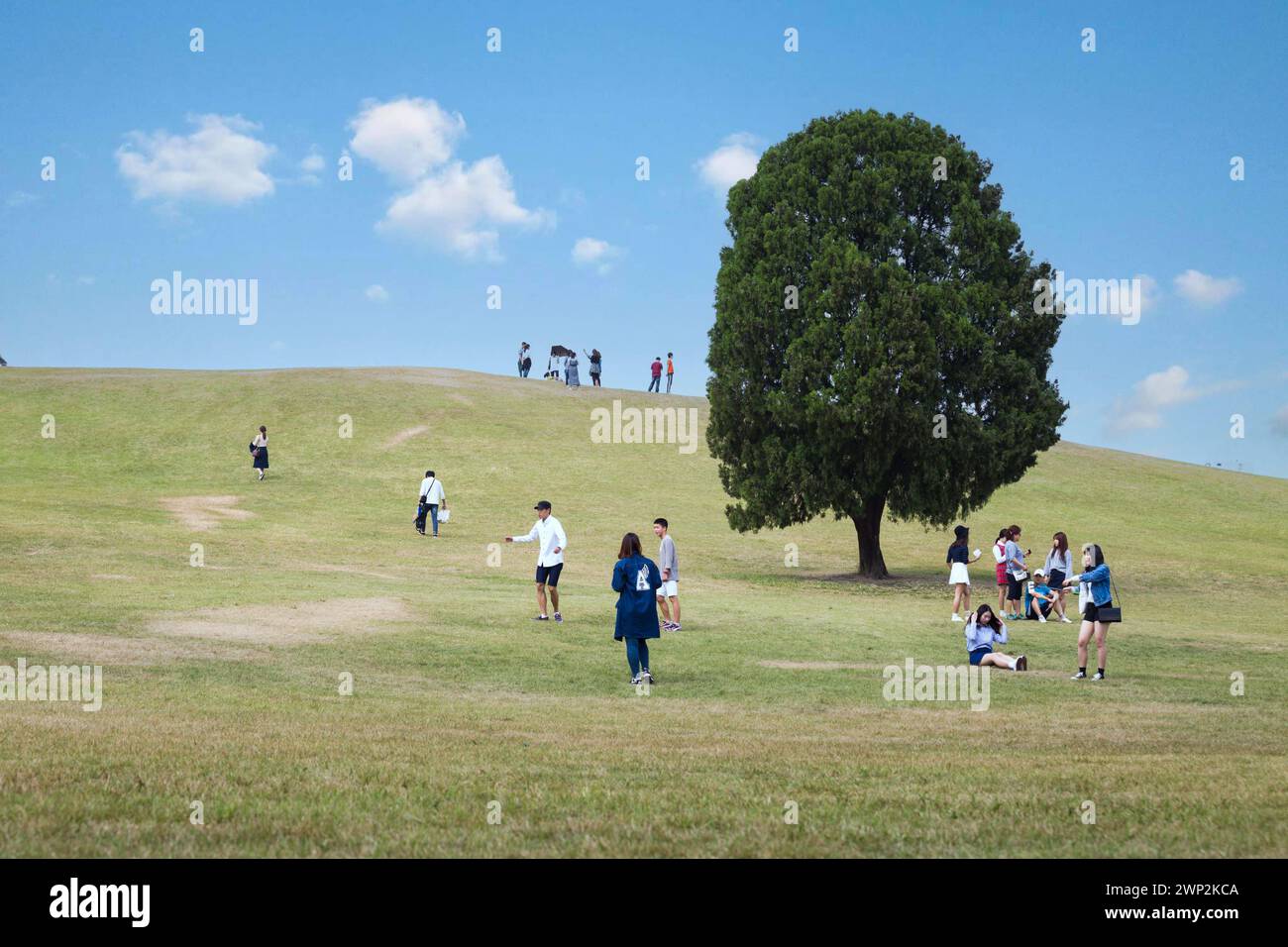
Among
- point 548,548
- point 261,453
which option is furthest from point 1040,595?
point 261,453

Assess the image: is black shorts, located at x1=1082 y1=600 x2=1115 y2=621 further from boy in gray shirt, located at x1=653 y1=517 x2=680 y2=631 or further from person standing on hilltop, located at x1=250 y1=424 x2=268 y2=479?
person standing on hilltop, located at x1=250 y1=424 x2=268 y2=479

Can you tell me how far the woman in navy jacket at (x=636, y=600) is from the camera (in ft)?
55.6

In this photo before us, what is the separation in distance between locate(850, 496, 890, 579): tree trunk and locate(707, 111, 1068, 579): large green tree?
0.07 metres

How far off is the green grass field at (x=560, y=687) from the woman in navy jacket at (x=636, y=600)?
0.76 m

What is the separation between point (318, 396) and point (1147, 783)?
210 ft

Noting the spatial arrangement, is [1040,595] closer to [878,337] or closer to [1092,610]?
[878,337]

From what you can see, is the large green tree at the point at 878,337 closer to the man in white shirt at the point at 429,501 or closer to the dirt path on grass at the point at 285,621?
the man in white shirt at the point at 429,501

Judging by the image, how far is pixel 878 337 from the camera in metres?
35.8

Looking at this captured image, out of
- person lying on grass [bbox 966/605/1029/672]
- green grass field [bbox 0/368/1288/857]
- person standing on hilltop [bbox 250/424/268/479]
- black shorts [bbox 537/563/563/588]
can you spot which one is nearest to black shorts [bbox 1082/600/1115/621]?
green grass field [bbox 0/368/1288/857]

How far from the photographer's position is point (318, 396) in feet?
226

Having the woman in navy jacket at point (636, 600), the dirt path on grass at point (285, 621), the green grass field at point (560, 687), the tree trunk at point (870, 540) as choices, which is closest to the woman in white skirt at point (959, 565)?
the green grass field at point (560, 687)

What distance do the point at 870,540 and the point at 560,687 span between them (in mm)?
23478

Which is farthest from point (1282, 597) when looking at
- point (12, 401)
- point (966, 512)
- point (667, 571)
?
point (12, 401)
